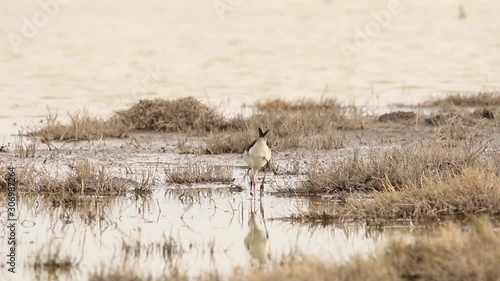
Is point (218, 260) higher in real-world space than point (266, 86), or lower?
lower

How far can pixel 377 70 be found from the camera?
1009 inches

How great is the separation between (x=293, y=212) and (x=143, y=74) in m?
14.4

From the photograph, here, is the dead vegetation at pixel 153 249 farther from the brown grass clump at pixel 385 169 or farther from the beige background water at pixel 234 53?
the beige background water at pixel 234 53

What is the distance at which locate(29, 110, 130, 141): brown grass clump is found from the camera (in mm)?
14875

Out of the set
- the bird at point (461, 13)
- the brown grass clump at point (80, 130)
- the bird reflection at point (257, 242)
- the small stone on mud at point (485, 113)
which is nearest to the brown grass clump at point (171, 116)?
the brown grass clump at point (80, 130)

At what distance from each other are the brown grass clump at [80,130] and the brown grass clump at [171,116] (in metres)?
0.36

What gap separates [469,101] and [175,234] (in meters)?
9.98

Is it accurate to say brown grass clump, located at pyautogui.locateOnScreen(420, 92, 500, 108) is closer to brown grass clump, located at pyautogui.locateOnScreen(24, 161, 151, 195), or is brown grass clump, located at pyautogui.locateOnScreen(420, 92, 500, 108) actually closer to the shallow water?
the shallow water

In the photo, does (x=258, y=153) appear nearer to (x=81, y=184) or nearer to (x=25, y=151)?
(x=81, y=184)

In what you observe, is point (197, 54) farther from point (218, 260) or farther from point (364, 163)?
point (218, 260)

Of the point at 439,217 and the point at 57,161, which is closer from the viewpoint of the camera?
the point at 439,217

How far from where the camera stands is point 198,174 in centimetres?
1180

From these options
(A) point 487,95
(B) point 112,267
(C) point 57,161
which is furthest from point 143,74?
(B) point 112,267

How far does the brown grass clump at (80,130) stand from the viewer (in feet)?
48.8
